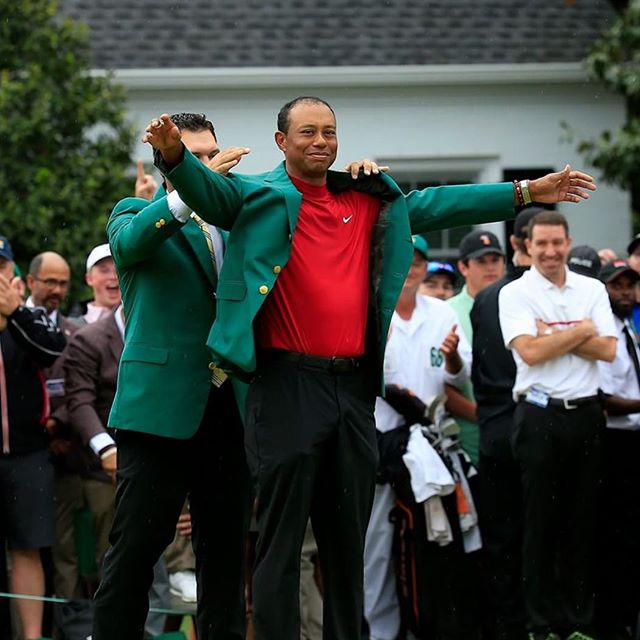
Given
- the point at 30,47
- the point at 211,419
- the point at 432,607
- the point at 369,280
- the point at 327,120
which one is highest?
the point at 30,47

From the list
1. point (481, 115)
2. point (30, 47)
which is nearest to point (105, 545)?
point (30, 47)

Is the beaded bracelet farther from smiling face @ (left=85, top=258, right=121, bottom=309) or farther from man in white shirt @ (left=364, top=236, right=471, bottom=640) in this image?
smiling face @ (left=85, top=258, right=121, bottom=309)

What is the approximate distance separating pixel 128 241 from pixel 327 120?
92 cm

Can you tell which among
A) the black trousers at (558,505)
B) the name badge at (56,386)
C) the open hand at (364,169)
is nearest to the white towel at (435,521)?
the black trousers at (558,505)

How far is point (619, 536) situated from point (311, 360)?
4.33m

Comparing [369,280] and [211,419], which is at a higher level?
[369,280]

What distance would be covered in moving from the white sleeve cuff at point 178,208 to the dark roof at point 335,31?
11940 millimetres

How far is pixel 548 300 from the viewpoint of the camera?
27.3 feet

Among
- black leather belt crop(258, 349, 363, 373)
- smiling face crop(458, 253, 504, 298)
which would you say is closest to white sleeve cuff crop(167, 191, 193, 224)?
black leather belt crop(258, 349, 363, 373)

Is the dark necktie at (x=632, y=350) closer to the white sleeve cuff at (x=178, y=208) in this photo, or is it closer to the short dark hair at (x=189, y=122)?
the short dark hair at (x=189, y=122)

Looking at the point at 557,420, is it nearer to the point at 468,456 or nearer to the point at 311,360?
the point at 468,456

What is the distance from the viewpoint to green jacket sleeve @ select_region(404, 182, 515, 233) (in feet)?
18.5

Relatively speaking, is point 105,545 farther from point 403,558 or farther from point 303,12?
point 303,12

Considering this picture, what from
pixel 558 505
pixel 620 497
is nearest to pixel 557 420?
pixel 558 505
